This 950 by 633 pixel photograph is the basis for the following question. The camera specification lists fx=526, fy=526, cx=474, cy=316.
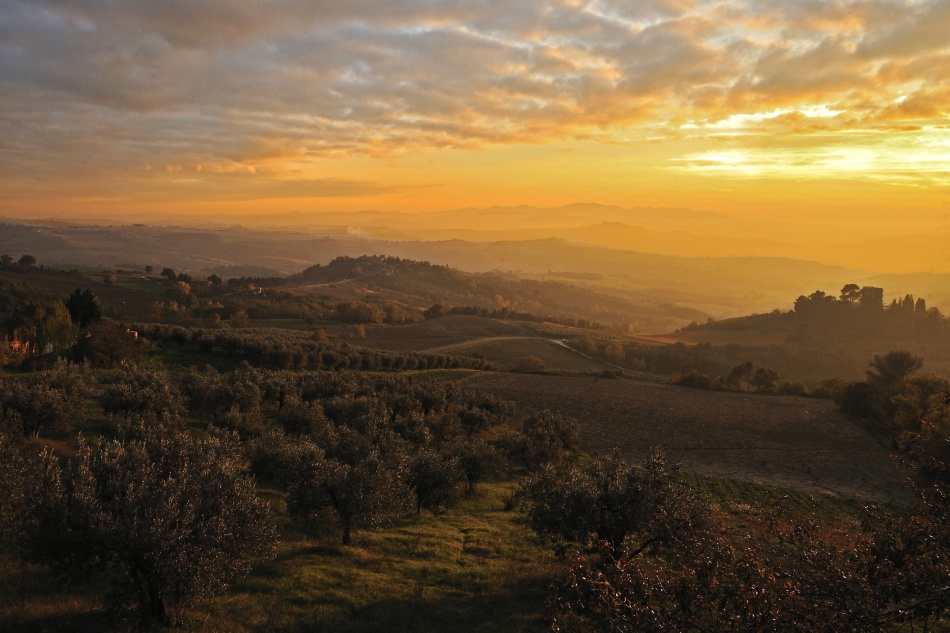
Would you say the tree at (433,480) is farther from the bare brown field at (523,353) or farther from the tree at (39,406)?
the bare brown field at (523,353)

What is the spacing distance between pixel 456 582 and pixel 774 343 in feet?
457

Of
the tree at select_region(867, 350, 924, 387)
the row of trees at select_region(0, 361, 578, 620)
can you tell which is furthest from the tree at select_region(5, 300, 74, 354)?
the tree at select_region(867, 350, 924, 387)

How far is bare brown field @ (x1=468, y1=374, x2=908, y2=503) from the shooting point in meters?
48.6

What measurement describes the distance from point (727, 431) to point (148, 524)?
59.8 meters

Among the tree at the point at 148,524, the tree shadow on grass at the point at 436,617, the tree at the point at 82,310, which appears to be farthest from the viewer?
the tree at the point at 82,310

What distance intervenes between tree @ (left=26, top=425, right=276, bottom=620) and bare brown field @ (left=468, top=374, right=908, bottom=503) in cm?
3522

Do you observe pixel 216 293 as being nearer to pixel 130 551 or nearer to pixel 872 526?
pixel 130 551

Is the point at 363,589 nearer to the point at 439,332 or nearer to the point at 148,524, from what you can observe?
the point at 148,524

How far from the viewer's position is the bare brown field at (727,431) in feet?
160

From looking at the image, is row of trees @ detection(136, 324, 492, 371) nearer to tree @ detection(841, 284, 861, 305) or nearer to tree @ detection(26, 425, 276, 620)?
tree @ detection(26, 425, 276, 620)

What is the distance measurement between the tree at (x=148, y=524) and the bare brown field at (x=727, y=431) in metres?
35.2

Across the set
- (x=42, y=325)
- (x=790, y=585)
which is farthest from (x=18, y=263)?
(x=790, y=585)

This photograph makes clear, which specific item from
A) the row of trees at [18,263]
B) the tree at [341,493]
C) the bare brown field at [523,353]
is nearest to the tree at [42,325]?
the tree at [341,493]

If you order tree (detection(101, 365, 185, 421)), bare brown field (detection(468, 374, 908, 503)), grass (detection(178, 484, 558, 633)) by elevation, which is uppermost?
tree (detection(101, 365, 185, 421))
